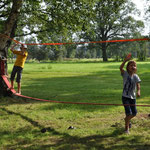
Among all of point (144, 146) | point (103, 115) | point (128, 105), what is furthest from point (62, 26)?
point (144, 146)

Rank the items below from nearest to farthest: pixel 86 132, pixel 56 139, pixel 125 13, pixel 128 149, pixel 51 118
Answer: pixel 128 149 < pixel 56 139 < pixel 86 132 < pixel 51 118 < pixel 125 13

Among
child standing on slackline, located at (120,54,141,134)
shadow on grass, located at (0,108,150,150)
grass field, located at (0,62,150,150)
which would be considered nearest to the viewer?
shadow on grass, located at (0,108,150,150)

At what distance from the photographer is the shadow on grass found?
4.63 metres

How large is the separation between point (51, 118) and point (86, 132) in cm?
172

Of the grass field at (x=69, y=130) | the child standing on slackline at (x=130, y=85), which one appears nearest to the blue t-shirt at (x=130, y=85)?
the child standing on slackline at (x=130, y=85)

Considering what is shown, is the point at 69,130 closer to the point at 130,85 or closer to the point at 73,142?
the point at 73,142

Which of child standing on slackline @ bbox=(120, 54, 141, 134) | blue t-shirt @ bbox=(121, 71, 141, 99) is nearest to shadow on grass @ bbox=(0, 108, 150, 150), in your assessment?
child standing on slackline @ bbox=(120, 54, 141, 134)

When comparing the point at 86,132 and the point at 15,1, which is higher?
the point at 15,1

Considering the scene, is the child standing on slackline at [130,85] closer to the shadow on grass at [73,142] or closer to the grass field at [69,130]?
the shadow on grass at [73,142]

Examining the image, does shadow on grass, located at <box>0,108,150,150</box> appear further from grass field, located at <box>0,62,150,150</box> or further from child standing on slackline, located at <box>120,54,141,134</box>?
child standing on slackline, located at <box>120,54,141,134</box>

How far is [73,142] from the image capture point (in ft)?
16.2

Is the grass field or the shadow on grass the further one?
the grass field

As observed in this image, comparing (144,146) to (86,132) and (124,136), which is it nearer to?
(124,136)

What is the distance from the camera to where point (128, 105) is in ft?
17.9
